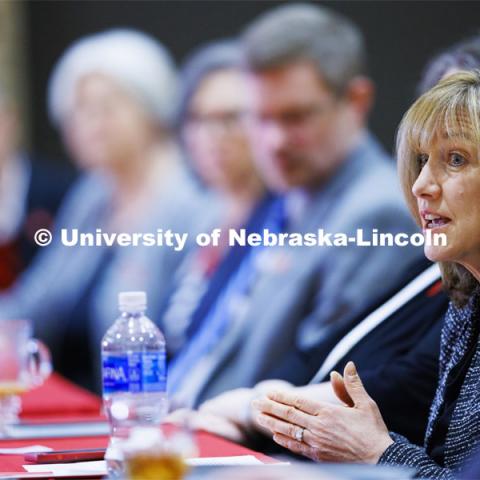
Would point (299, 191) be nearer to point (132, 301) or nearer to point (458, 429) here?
point (132, 301)

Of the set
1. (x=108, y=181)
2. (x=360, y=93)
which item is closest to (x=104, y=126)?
(x=108, y=181)

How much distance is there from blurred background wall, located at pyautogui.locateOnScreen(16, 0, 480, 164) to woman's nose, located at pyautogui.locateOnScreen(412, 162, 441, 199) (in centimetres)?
174

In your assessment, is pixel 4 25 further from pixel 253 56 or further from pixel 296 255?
pixel 296 255

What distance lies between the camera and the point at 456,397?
220 centimetres

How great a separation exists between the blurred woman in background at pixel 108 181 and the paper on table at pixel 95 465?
241cm

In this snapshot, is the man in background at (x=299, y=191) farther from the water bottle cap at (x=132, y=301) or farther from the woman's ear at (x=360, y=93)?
the water bottle cap at (x=132, y=301)

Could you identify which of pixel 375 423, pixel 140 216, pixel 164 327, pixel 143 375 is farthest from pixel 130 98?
pixel 375 423

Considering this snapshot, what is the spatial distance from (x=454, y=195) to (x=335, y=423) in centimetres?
46

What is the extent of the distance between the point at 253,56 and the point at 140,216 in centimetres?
79

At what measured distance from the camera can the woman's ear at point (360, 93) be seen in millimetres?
4191

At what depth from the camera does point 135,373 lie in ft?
7.76

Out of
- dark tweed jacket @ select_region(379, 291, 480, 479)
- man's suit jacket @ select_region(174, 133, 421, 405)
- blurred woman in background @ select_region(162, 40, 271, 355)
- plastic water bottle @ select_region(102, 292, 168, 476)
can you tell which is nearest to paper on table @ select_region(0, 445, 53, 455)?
plastic water bottle @ select_region(102, 292, 168, 476)

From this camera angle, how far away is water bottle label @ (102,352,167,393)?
7.75 feet

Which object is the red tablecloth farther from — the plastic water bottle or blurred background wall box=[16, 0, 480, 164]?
blurred background wall box=[16, 0, 480, 164]
